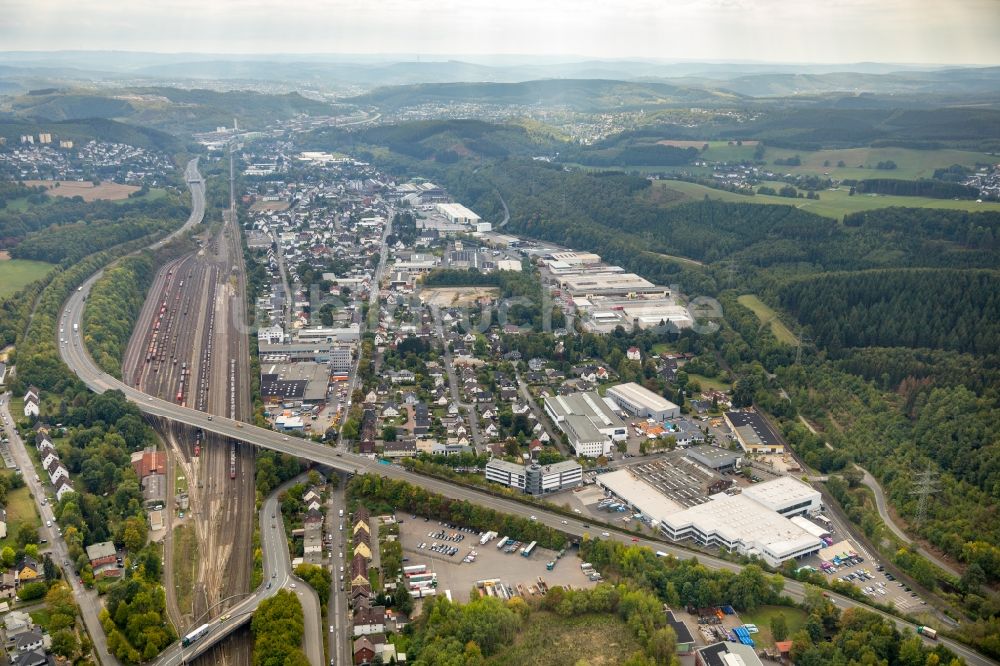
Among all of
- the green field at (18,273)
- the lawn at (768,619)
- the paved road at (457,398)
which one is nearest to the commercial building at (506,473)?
the paved road at (457,398)

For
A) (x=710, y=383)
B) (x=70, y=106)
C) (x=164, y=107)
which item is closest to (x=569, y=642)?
(x=710, y=383)

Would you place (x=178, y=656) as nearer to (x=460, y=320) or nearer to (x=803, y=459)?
(x=803, y=459)

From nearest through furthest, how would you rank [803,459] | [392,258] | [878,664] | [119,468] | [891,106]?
[878,664] < [119,468] < [803,459] < [392,258] < [891,106]

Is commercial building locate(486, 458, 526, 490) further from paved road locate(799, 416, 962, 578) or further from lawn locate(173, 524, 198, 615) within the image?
paved road locate(799, 416, 962, 578)

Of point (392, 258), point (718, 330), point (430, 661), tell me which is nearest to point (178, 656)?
point (430, 661)

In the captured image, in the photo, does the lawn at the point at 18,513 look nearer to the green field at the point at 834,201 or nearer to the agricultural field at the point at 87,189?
the agricultural field at the point at 87,189

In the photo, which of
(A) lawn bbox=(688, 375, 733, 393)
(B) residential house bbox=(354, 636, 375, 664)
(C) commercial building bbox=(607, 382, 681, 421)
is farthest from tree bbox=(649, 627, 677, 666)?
(A) lawn bbox=(688, 375, 733, 393)
